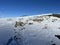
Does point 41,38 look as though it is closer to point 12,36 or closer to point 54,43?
point 54,43

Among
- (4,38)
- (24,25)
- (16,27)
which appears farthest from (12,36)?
(24,25)

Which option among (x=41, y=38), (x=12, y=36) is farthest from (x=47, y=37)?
(x=12, y=36)

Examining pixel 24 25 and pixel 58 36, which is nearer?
pixel 58 36

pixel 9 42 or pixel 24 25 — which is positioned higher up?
pixel 24 25

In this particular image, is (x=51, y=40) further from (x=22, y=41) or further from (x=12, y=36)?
(x=12, y=36)

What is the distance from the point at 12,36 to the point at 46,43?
272 cm

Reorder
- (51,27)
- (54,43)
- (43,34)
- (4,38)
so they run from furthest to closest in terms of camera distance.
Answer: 1. (51,27)
2. (43,34)
3. (4,38)
4. (54,43)

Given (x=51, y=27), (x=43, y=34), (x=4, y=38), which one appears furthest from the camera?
(x=51, y=27)

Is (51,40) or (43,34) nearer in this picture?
(51,40)

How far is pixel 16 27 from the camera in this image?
458 inches

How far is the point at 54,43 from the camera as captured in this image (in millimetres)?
8742

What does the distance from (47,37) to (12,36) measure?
8.80 ft

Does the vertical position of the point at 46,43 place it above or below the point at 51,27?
below

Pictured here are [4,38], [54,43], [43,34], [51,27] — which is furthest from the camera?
[51,27]
